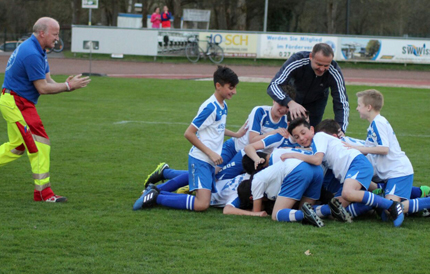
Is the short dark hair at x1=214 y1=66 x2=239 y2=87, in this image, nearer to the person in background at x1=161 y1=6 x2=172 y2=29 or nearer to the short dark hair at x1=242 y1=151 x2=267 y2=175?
the short dark hair at x1=242 y1=151 x2=267 y2=175

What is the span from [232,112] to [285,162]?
8368mm

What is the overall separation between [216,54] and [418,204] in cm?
2289

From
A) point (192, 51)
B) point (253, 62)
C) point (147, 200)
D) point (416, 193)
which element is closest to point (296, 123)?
point (416, 193)

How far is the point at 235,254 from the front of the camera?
4.37 metres

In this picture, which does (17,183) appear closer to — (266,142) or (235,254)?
(266,142)

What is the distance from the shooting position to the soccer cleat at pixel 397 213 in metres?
5.15

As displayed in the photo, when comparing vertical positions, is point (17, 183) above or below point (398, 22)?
below

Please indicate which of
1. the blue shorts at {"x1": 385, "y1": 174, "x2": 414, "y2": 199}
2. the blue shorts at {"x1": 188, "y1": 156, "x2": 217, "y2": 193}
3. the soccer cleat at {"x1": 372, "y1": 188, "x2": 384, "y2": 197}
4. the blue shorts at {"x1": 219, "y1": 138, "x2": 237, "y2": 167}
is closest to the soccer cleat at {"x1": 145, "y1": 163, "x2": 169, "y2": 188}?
the blue shorts at {"x1": 219, "y1": 138, "x2": 237, "y2": 167}

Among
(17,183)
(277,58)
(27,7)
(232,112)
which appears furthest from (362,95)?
(27,7)

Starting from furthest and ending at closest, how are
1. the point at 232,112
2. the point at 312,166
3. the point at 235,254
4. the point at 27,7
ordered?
the point at 27,7, the point at 232,112, the point at 312,166, the point at 235,254

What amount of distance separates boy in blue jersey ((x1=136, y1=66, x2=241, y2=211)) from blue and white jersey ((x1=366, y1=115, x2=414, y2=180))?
55.7 inches

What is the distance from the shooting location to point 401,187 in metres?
5.52

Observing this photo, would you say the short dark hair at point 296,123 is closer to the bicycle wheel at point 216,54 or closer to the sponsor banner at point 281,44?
the bicycle wheel at point 216,54

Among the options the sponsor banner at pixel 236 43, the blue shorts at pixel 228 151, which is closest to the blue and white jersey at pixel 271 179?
the blue shorts at pixel 228 151
